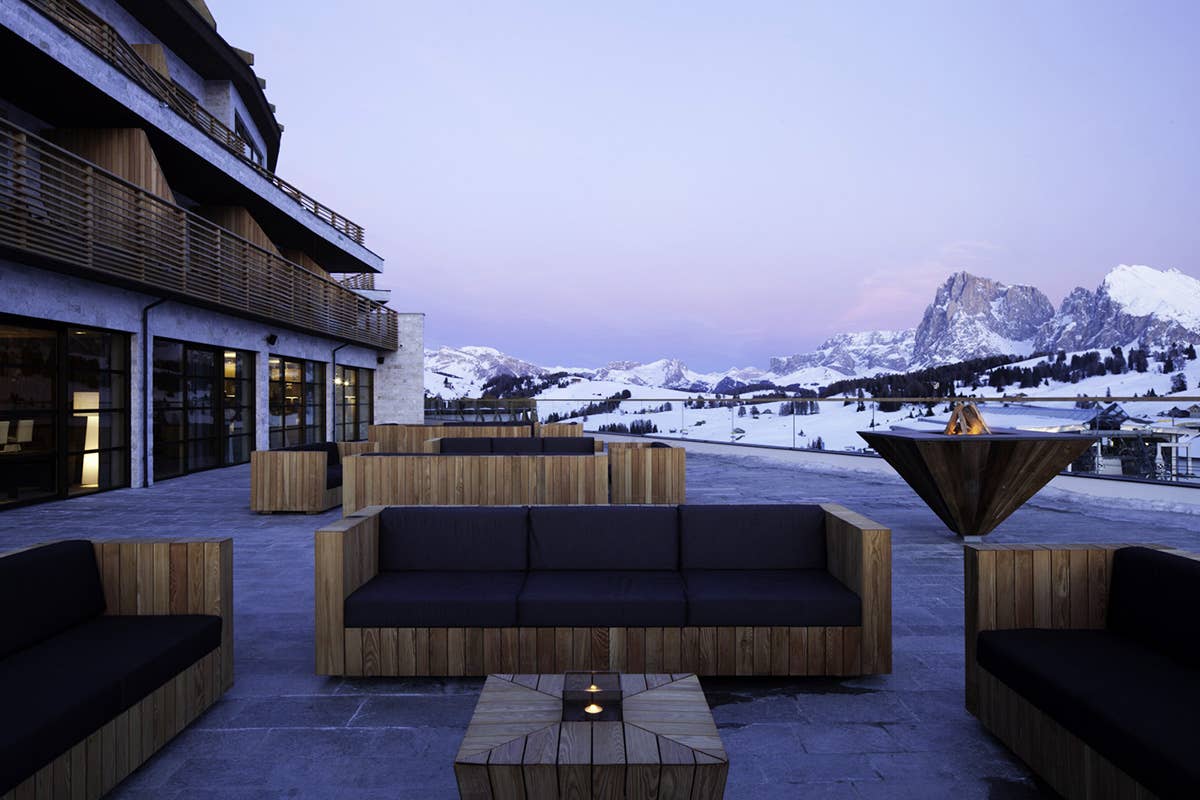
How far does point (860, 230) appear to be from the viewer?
2400 cm

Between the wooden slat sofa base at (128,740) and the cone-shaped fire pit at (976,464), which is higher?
the cone-shaped fire pit at (976,464)

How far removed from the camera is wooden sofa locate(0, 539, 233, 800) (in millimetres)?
1802

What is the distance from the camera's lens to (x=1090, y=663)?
6.82 ft

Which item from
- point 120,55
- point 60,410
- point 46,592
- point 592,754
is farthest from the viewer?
point 120,55

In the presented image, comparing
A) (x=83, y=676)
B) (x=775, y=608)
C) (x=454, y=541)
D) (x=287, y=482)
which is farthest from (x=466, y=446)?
(x=83, y=676)

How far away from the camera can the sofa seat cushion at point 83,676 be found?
5.65ft

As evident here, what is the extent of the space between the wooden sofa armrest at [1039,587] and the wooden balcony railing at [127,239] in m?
9.11

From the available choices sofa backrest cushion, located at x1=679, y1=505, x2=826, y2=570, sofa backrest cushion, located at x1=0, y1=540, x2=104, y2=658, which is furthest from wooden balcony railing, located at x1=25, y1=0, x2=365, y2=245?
sofa backrest cushion, located at x1=679, y1=505, x2=826, y2=570

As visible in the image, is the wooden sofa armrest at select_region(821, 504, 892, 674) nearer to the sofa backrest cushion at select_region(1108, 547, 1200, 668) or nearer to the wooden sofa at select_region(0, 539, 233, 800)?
the sofa backrest cushion at select_region(1108, 547, 1200, 668)

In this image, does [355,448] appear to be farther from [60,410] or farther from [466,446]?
[60,410]

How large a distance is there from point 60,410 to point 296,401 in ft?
24.4

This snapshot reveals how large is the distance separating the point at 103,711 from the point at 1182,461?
386 inches

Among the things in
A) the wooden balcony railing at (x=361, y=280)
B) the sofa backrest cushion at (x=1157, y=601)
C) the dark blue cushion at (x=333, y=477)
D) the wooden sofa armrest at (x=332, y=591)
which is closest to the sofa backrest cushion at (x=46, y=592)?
the wooden sofa armrest at (x=332, y=591)

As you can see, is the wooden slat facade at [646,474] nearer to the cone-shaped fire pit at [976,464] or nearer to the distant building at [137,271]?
the cone-shaped fire pit at [976,464]
